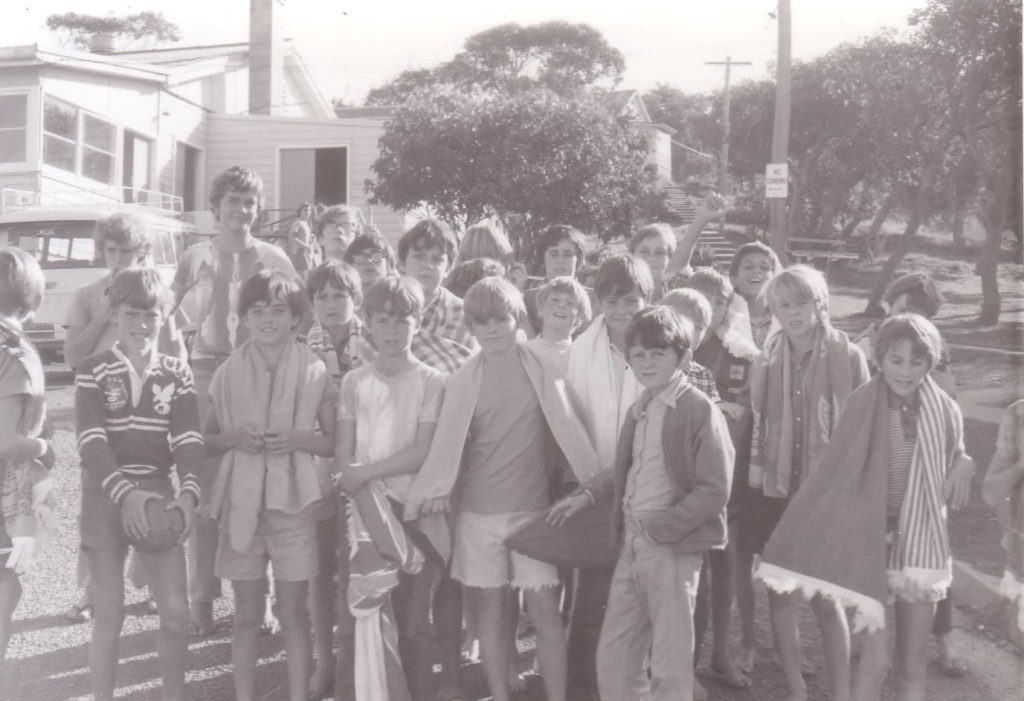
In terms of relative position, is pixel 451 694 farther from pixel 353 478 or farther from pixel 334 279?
pixel 334 279

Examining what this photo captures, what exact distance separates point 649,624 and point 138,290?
6.24 feet

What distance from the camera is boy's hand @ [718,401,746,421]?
139 inches

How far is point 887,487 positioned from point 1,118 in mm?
13509

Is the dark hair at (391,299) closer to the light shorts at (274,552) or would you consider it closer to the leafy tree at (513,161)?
the light shorts at (274,552)

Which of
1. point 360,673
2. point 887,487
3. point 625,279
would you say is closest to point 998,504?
point 887,487

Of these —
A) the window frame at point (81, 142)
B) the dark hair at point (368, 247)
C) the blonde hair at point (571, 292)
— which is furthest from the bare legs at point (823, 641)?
the window frame at point (81, 142)

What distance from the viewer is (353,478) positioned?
3.14 metres

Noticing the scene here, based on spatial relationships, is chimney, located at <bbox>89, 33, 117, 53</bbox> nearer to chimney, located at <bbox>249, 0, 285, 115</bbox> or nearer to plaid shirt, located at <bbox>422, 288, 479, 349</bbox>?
chimney, located at <bbox>249, 0, 285, 115</bbox>

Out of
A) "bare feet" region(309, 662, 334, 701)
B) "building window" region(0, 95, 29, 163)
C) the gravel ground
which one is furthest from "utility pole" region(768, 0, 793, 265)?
"building window" region(0, 95, 29, 163)

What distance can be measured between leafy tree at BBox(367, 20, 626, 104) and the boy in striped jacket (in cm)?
250

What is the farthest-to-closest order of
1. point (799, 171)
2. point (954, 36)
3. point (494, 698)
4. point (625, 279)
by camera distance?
point (799, 171) < point (954, 36) < point (625, 279) < point (494, 698)

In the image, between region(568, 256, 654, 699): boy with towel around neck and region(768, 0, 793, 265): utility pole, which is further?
region(768, 0, 793, 265): utility pole

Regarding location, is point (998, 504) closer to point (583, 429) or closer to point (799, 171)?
point (583, 429)

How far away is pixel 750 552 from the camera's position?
11.7 ft
